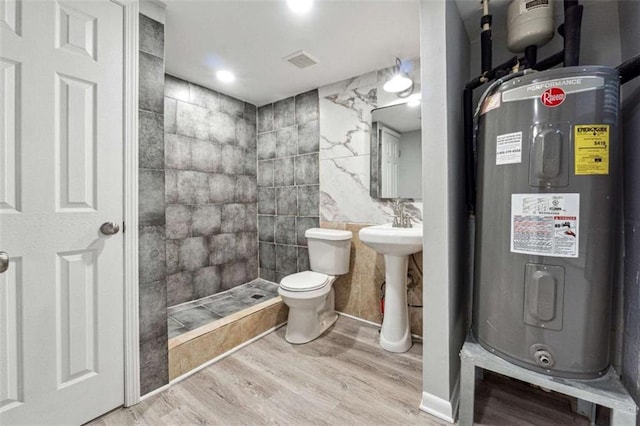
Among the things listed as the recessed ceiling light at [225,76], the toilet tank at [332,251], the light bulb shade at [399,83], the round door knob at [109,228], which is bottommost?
the toilet tank at [332,251]

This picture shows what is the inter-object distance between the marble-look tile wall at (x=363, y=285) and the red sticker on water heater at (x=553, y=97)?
1370mm

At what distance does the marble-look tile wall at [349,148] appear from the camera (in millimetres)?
2330

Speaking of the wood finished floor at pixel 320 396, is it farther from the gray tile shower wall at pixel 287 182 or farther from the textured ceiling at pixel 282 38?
the textured ceiling at pixel 282 38

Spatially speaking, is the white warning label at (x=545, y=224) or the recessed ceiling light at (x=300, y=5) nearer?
the white warning label at (x=545, y=224)

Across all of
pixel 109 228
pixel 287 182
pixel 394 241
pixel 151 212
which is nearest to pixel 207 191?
pixel 287 182

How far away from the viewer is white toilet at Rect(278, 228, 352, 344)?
2.01m

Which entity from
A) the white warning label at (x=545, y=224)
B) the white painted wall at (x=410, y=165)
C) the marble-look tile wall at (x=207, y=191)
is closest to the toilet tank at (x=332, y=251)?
the white painted wall at (x=410, y=165)

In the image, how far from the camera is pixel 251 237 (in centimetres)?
311

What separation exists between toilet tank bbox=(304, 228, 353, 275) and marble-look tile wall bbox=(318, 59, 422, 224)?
24 cm

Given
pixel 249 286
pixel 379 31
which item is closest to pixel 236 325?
pixel 249 286

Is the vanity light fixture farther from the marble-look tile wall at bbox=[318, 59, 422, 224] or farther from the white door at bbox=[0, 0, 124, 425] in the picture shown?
the white door at bbox=[0, 0, 124, 425]

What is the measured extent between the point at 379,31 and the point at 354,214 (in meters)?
1.43

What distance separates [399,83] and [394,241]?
4.16 feet

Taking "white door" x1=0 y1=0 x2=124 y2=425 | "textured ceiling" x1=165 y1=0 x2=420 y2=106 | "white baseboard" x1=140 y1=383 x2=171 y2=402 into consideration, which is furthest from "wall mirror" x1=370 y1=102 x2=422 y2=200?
"white baseboard" x1=140 y1=383 x2=171 y2=402
